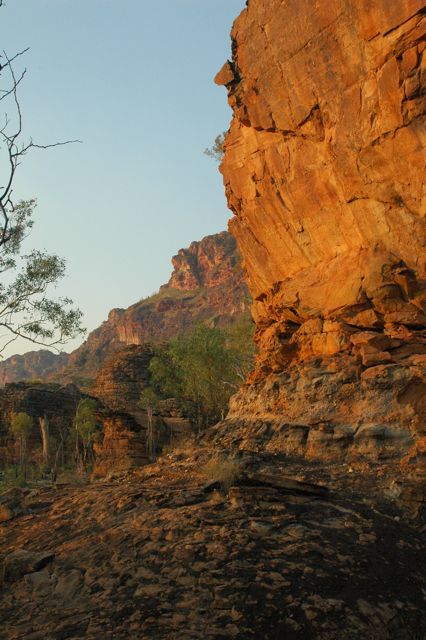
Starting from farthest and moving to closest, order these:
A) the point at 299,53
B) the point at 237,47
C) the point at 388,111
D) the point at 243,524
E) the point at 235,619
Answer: the point at 237,47
the point at 299,53
the point at 388,111
the point at 243,524
the point at 235,619

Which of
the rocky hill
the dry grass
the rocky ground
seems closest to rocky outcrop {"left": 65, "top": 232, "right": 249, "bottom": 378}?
the rocky hill

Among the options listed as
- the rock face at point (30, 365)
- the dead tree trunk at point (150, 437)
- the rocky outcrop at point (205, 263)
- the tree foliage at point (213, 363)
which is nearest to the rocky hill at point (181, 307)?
the rocky outcrop at point (205, 263)

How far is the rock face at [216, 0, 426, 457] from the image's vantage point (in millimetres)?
10906

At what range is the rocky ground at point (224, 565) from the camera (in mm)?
5098

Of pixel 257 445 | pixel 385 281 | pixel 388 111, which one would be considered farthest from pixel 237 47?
pixel 257 445

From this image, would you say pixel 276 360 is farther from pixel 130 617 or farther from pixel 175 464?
pixel 130 617

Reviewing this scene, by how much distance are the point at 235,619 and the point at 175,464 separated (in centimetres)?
718

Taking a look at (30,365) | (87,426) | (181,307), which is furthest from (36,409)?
(30,365)

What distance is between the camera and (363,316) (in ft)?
40.6

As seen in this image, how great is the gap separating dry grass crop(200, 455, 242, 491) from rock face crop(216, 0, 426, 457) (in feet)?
6.54

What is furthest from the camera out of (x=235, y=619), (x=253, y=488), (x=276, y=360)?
(x=276, y=360)

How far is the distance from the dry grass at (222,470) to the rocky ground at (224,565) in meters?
0.17

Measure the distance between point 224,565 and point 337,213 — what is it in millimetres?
9605

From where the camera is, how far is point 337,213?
43.8 feet
